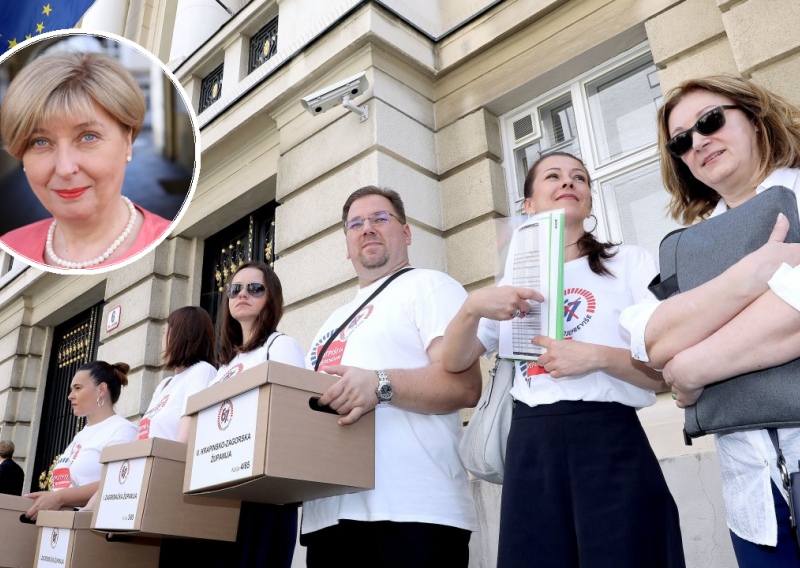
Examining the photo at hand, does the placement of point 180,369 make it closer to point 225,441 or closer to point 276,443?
point 225,441

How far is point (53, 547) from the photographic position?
3.32 m

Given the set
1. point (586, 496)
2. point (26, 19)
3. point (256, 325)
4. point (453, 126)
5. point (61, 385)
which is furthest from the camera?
point (61, 385)

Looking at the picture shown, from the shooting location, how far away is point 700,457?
341cm

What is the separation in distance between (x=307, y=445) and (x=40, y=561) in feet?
7.58

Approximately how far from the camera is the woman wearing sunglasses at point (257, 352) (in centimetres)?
275

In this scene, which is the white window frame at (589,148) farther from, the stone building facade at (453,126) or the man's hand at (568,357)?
the man's hand at (568,357)

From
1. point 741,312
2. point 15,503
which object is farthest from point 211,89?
point 741,312

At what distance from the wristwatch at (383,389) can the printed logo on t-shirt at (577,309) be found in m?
0.59

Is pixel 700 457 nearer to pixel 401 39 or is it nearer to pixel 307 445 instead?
pixel 307 445

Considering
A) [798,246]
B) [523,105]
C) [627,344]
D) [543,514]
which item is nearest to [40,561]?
[543,514]

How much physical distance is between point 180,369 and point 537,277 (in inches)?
99.7

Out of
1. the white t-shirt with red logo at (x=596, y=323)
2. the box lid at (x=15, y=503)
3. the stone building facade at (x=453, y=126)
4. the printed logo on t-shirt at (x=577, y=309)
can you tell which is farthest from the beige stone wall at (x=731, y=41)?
the box lid at (x=15, y=503)

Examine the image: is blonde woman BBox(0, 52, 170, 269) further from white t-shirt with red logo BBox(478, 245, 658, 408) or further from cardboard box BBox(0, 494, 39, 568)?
cardboard box BBox(0, 494, 39, 568)

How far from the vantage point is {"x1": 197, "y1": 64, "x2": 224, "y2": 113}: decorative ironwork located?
8.39 m
